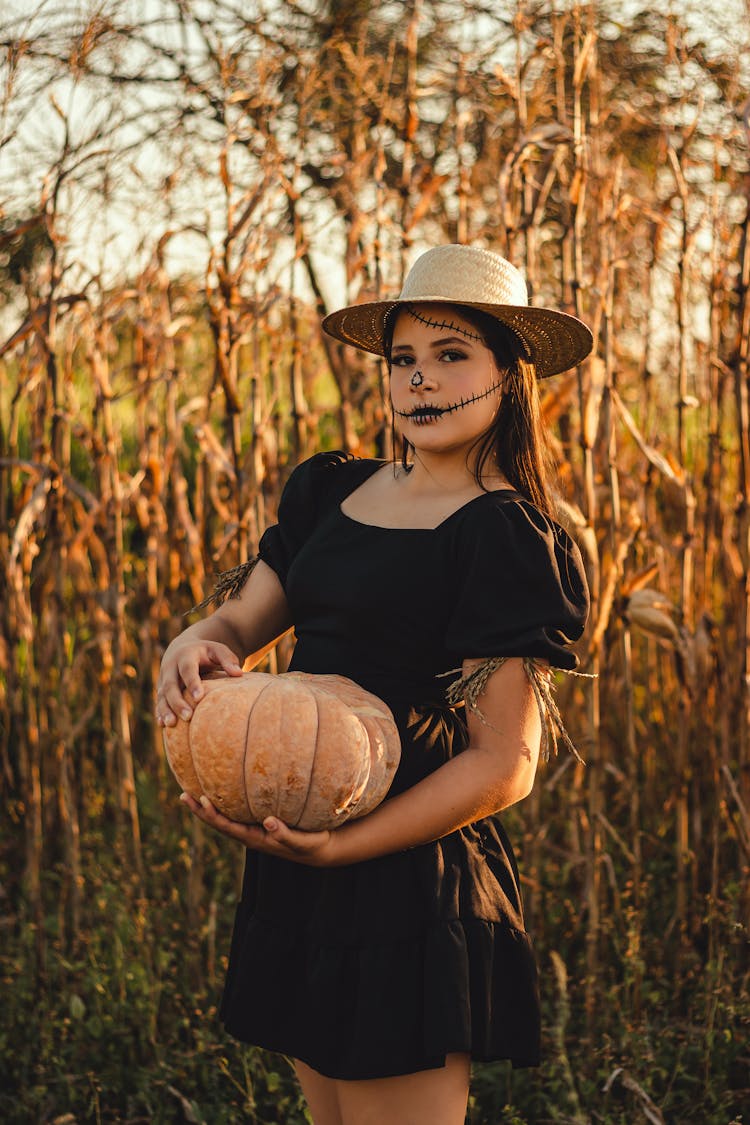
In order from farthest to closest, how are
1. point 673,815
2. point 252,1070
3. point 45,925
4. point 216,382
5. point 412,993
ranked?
1. point 673,815
2. point 45,925
3. point 216,382
4. point 252,1070
5. point 412,993

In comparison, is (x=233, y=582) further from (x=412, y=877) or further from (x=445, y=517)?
(x=412, y=877)

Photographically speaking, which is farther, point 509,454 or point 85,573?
point 85,573

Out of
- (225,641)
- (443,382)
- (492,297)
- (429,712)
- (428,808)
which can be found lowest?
(428,808)

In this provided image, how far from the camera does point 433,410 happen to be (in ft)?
5.59

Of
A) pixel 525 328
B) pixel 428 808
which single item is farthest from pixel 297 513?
pixel 428 808

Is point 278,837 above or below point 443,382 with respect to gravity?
below

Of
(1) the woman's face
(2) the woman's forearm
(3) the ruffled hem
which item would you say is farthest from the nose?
(3) the ruffled hem

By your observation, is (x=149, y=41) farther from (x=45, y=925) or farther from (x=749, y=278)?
(x=45, y=925)

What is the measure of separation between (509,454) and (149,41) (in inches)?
114

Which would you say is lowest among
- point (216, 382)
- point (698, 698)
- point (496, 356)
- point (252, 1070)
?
point (252, 1070)

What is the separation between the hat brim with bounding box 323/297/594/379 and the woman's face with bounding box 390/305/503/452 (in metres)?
→ 0.03

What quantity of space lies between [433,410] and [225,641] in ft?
1.59

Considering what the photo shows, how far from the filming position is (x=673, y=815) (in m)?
3.62

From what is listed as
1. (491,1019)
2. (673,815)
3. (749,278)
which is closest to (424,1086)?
(491,1019)
